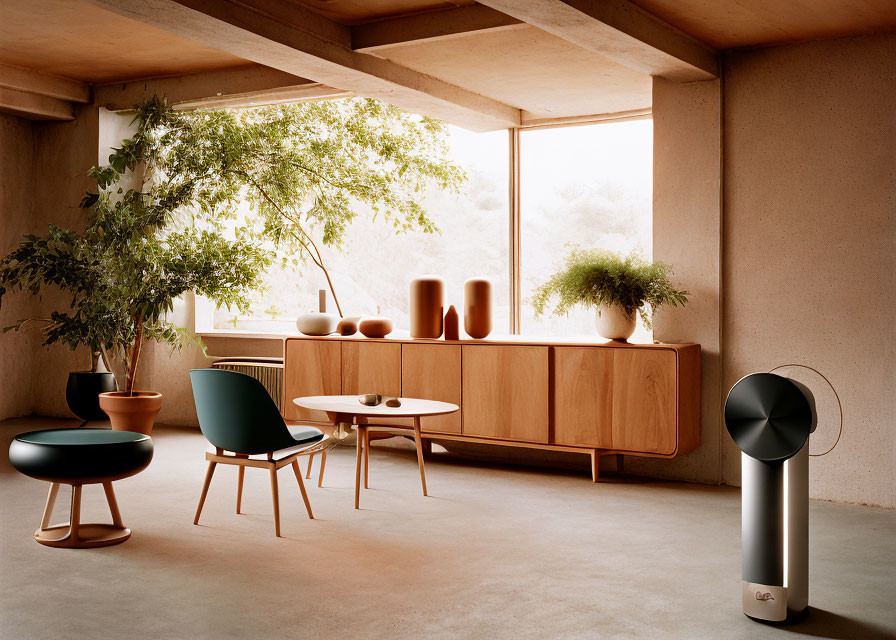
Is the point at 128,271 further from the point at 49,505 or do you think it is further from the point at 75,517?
the point at 75,517

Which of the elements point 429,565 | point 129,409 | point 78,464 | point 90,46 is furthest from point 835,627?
point 90,46

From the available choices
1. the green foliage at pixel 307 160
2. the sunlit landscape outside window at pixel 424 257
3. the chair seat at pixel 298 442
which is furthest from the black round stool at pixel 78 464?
the green foliage at pixel 307 160

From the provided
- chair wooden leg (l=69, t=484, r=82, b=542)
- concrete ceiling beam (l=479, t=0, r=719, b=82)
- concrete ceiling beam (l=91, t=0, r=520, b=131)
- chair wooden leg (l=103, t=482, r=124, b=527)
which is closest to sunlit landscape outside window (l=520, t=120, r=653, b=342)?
concrete ceiling beam (l=91, t=0, r=520, b=131)

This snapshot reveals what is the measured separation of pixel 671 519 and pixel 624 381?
1076 mm

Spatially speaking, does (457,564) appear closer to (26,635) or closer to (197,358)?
(26,635)

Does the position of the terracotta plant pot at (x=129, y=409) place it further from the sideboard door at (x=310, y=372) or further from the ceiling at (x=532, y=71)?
the ceiling at (x=532, y=71)

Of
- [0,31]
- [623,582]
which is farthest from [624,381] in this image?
[0,31]

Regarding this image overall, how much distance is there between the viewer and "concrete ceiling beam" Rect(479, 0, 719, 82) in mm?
4438

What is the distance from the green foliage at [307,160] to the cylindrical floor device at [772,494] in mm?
4748

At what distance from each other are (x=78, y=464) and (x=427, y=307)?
315cm

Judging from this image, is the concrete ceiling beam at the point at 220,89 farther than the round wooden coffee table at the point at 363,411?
Yes

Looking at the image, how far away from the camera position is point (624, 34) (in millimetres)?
4828

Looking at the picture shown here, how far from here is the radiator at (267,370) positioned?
7.93 meters

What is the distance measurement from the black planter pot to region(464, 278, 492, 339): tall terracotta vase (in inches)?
134
